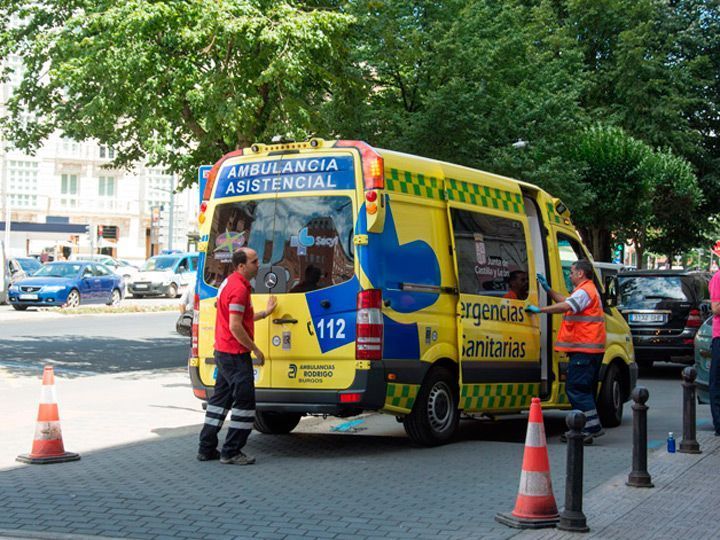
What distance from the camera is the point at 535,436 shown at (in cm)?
671

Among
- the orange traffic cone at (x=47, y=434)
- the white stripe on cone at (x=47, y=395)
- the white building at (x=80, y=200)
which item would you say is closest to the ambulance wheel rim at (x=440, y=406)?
the orange traffic cone at (x=47, y=434)

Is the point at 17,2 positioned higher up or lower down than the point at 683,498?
higher up

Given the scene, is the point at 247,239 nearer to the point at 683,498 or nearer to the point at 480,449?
the point at 480,449

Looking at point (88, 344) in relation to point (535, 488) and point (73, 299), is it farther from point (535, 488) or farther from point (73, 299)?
point (535, 488)

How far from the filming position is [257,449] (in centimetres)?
977

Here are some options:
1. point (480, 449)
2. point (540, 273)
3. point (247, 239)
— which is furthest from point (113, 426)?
point (540, 273)

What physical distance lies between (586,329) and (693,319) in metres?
8.41

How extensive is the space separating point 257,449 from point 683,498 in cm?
384

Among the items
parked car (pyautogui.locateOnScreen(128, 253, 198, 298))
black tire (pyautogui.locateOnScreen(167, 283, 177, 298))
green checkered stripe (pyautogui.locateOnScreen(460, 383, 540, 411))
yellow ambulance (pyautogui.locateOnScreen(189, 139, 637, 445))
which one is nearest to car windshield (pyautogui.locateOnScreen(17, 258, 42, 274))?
parked car (pyautogui.locateOnScreen(128, 253, 198, 298))

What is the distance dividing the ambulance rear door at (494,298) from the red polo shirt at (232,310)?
2.10 m

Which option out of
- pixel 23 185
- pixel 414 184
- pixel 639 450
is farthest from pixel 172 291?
pixel 639 450

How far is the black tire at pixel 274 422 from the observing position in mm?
10555

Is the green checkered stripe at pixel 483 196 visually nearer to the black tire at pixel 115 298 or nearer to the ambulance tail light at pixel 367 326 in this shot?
the ambulance tail light at pixel 367 326

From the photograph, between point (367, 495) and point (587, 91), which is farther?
point (587, 91)
